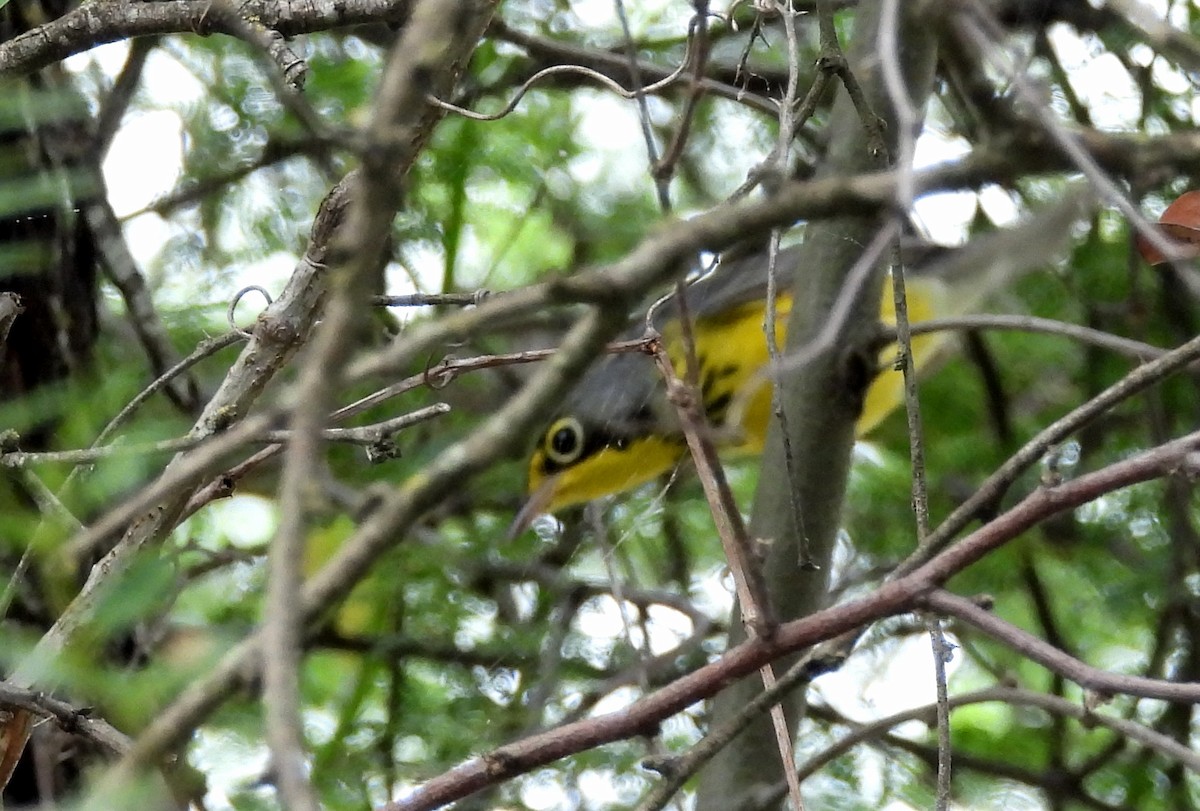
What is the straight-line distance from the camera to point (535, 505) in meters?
2.61

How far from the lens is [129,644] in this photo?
188 centimetres

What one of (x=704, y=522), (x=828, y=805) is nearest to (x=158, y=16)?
(x=828, y=805)

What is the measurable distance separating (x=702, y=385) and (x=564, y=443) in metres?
0.28

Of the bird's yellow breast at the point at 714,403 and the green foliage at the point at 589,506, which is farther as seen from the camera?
the bird's yellow breast at the point at 714,403

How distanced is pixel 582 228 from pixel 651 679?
1013 millimetres

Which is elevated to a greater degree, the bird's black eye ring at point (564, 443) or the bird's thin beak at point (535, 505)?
the bird's black eye ring at point (564, 443)

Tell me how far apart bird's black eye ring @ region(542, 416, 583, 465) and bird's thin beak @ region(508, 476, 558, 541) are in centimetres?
4

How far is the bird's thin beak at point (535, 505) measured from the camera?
2.60 meters

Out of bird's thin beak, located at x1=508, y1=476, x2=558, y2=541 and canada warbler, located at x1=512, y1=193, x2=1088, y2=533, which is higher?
canada warbler, located at x1=512, y1=193, x2=1088, y2=533

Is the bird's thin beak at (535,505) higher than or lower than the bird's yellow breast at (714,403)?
lower

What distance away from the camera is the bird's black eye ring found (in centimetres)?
260

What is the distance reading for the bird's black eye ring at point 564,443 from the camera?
102 inches

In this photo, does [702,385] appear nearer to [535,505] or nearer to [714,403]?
[714,403]

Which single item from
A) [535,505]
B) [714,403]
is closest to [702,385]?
[714,403]
